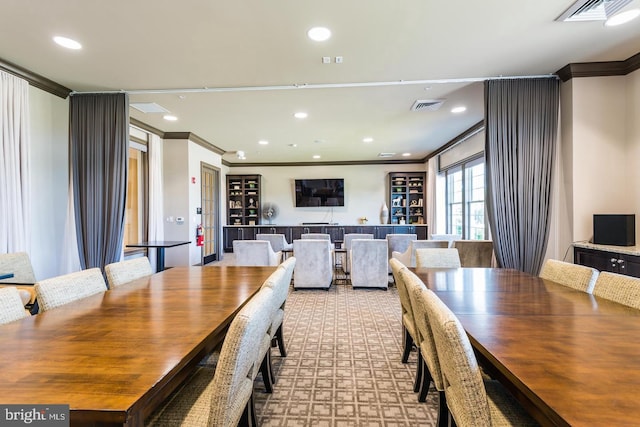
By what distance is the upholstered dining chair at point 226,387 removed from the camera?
1.00 metres

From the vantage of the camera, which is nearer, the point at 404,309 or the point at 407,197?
the point at 404,309

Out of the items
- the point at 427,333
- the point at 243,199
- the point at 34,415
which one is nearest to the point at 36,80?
the point at 34,415

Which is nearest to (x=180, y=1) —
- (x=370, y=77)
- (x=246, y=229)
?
(x=370, y=77)

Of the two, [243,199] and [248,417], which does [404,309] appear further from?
[243,199]

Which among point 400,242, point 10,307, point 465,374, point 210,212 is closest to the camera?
point 465,374

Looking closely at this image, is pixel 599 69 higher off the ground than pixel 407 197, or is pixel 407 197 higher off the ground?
pixel 599 69

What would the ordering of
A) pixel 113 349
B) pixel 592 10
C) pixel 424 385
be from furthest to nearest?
1. pixel 592 10
2. pixel 424 385
3. pixel 113 349

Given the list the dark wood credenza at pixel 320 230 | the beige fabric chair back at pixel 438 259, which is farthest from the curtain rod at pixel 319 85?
the dark wood credenza at pixel 320 230

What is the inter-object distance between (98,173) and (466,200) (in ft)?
21.4

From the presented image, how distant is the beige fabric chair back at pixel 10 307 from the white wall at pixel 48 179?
2.60 metres

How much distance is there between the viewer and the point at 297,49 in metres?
2.85

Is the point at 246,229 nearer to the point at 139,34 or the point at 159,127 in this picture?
the point at 159,127

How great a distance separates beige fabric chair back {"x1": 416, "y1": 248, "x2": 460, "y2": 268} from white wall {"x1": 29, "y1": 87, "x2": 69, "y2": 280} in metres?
4.26

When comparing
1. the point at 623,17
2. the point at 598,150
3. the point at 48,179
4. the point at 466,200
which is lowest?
the point at 466,200
